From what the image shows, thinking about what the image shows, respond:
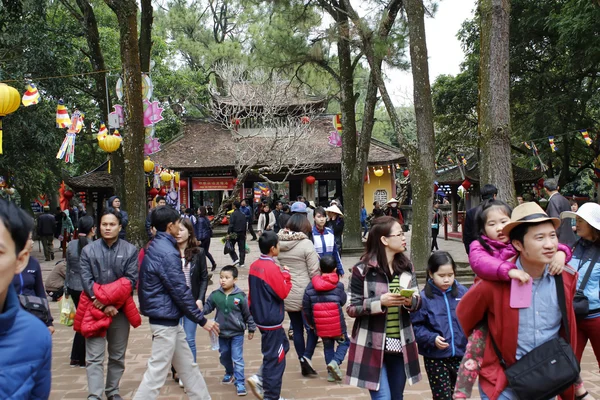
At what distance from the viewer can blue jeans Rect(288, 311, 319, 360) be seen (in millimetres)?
5324

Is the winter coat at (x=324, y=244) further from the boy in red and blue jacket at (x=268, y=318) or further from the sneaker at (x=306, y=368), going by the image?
the boy in red and blue jacket at (x=268, y=318)

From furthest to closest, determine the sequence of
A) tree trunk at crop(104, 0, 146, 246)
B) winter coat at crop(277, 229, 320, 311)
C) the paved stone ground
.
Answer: tree trunk at crop(104, 0, 146, 246)
winter coat at crop(277, 229, 320, 311)
the paved stone ground

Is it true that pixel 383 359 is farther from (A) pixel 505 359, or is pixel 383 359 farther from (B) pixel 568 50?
(B) pixel 568 50

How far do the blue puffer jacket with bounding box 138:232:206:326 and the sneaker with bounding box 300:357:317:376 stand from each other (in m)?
1.51

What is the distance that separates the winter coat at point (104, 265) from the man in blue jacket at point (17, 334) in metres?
2.90

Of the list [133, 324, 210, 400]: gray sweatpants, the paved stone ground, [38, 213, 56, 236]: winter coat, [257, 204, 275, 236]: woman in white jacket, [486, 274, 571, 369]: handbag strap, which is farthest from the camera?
[257, 204, 275, 236]: woman in white jacket

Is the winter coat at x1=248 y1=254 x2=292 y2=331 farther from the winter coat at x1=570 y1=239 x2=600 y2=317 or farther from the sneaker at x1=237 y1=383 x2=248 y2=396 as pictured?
the winter coat at x1=570 y1=239 x2=600 y2=317

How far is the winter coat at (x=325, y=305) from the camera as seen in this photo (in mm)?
5062

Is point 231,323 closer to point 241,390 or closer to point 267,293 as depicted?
point 241,390

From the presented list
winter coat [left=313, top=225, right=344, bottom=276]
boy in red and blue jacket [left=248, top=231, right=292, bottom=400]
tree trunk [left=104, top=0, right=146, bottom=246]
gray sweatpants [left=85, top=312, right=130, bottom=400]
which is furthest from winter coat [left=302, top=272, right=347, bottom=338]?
tree trunk [left=104, top=0, right=146, bottom=246]

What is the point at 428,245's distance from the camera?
9562 mm

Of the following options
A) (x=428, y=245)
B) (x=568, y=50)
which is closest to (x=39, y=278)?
(x=428, y=245)

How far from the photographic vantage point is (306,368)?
532cm

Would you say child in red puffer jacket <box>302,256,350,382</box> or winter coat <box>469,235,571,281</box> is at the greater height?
winter coat <box>469,235,571,281</box>
